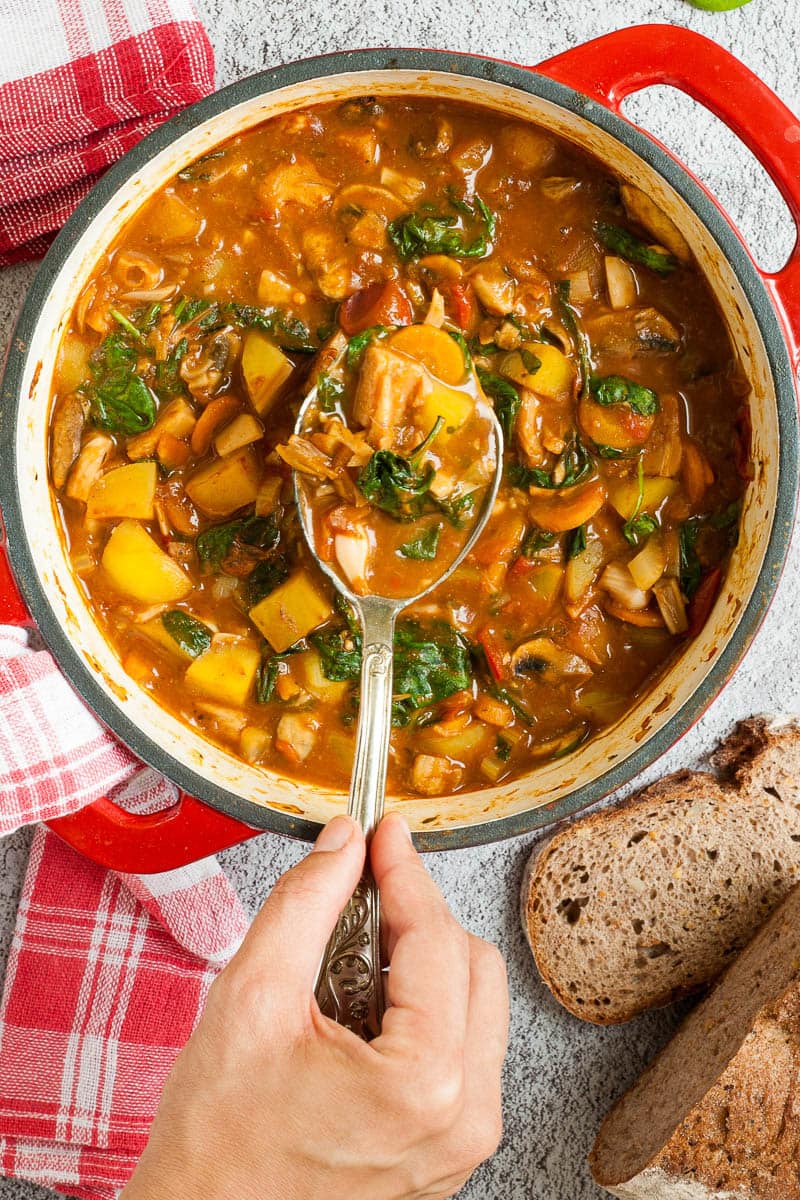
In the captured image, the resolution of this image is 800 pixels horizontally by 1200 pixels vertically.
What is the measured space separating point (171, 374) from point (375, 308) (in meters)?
0.59

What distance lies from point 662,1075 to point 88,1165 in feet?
6.10

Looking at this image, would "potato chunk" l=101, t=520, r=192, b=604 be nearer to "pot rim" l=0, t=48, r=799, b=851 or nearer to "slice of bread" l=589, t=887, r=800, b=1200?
"pot rim" l=0, t=48, r=799, b=851

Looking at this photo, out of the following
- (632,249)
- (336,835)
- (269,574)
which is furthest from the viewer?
(269,574)

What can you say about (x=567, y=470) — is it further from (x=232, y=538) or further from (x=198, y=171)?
(x=198, y=171)

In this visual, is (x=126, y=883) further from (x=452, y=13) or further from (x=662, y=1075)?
(x=452, y=13)

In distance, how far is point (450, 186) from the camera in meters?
2.76

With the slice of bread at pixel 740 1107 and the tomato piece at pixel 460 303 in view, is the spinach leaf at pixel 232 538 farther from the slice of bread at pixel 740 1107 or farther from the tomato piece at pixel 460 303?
the slice of bread at pixel 740 1107

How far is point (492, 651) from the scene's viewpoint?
2.92m

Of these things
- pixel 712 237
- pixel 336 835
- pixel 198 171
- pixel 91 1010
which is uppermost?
pixel 712 237

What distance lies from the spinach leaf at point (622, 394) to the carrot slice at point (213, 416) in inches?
38.7

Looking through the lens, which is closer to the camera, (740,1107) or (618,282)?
(618,282)

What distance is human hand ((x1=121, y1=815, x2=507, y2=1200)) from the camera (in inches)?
77.0

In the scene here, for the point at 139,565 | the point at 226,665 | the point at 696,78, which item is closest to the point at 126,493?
the point at 139,565

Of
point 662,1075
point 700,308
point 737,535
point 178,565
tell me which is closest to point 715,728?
point 737,535
